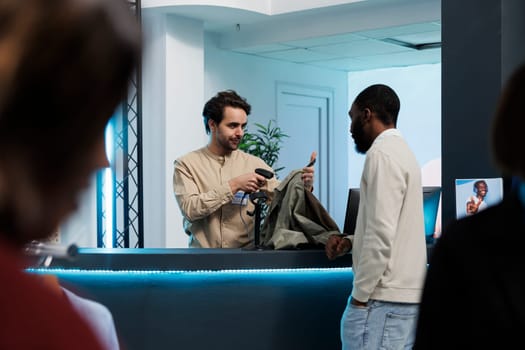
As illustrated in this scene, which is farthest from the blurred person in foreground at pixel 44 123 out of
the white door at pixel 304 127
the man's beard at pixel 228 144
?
the white door at pixel 304 127

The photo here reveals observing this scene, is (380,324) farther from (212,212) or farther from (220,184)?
(220,184)

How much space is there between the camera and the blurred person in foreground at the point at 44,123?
60 centimetres

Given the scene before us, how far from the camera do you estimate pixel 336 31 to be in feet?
28.2

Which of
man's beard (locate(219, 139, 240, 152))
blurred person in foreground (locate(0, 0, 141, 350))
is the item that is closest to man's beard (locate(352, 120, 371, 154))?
man's beard (locate(219, 139, 240, 152))

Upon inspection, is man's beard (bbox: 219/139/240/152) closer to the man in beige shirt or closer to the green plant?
the man in beige shirt

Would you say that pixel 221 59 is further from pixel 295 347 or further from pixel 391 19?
pixel 295 347

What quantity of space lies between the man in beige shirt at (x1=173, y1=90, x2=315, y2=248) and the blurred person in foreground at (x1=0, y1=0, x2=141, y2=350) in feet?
11.0

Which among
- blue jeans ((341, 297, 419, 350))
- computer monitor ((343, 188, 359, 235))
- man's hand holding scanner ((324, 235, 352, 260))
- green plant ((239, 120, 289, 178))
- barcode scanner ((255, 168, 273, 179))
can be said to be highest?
green plant ((239, 120, 289, 178))

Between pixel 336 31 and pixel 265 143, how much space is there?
1.71m

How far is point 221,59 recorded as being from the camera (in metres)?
9.67

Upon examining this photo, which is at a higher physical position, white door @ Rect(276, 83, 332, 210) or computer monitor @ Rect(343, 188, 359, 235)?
white door @ Rect(276, 83, 332, 210)

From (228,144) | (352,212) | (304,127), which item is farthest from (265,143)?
(352,212)

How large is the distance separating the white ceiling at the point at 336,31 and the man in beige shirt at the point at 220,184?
402cm

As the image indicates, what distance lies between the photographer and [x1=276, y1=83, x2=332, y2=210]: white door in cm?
1050
